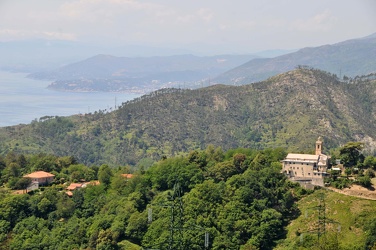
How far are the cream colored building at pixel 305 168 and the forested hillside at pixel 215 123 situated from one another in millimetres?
45311

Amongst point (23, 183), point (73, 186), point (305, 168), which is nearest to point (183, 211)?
point (305, 168)

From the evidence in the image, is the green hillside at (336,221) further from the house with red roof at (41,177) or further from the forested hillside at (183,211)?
the house with red roof at (41,177)

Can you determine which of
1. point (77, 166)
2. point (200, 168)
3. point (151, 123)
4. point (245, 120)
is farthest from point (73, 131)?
point (200, 168)

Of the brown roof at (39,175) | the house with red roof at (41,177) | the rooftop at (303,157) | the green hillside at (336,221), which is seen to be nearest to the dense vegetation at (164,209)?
the green hillside at (336,221)

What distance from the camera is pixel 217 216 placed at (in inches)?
1195

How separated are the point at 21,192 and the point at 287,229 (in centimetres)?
2268

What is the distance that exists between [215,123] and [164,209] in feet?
236

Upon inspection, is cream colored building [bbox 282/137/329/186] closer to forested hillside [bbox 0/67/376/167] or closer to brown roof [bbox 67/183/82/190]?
brown roof [bbox 67/183/82/190]

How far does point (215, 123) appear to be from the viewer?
103 metres

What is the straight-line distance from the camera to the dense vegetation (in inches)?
1145

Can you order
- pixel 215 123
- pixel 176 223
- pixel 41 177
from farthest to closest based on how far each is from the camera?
pixel 215 123 < pixel 41 177 < pixel 176 223

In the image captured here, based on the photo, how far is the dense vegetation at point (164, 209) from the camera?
29078 millimetres

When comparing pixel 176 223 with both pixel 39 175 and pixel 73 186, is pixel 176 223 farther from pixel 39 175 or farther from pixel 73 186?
pixel 39 175

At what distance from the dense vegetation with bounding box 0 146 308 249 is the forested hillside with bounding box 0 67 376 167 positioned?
44.6 m
